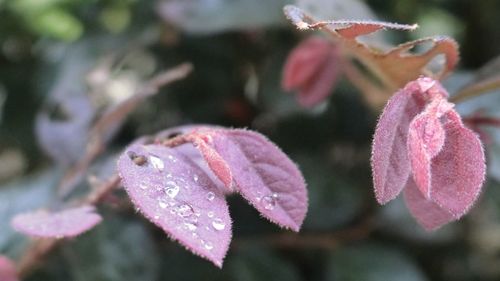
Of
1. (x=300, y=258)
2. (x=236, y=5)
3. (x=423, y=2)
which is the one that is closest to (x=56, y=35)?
(x=236, y=5)

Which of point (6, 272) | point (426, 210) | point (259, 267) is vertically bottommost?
point (259, 267)

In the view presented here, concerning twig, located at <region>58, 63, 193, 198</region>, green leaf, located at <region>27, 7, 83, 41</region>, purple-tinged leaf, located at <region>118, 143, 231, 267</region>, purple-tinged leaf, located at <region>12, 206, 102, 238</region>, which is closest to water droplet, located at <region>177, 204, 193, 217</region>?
purple-tinged leaf, located at <region>118, 143, 231, 267</region>

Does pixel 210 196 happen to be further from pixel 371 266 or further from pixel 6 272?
pixel 371 266

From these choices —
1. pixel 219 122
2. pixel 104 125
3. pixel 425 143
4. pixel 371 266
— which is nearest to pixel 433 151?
pixel 425 143

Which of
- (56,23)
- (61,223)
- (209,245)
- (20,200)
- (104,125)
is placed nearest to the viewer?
(209,245)

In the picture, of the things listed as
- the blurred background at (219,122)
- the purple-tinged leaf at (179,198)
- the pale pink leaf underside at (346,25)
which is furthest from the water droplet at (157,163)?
the blurred background at (219,122)

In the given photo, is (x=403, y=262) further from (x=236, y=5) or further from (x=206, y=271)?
(x=236, y=5)
